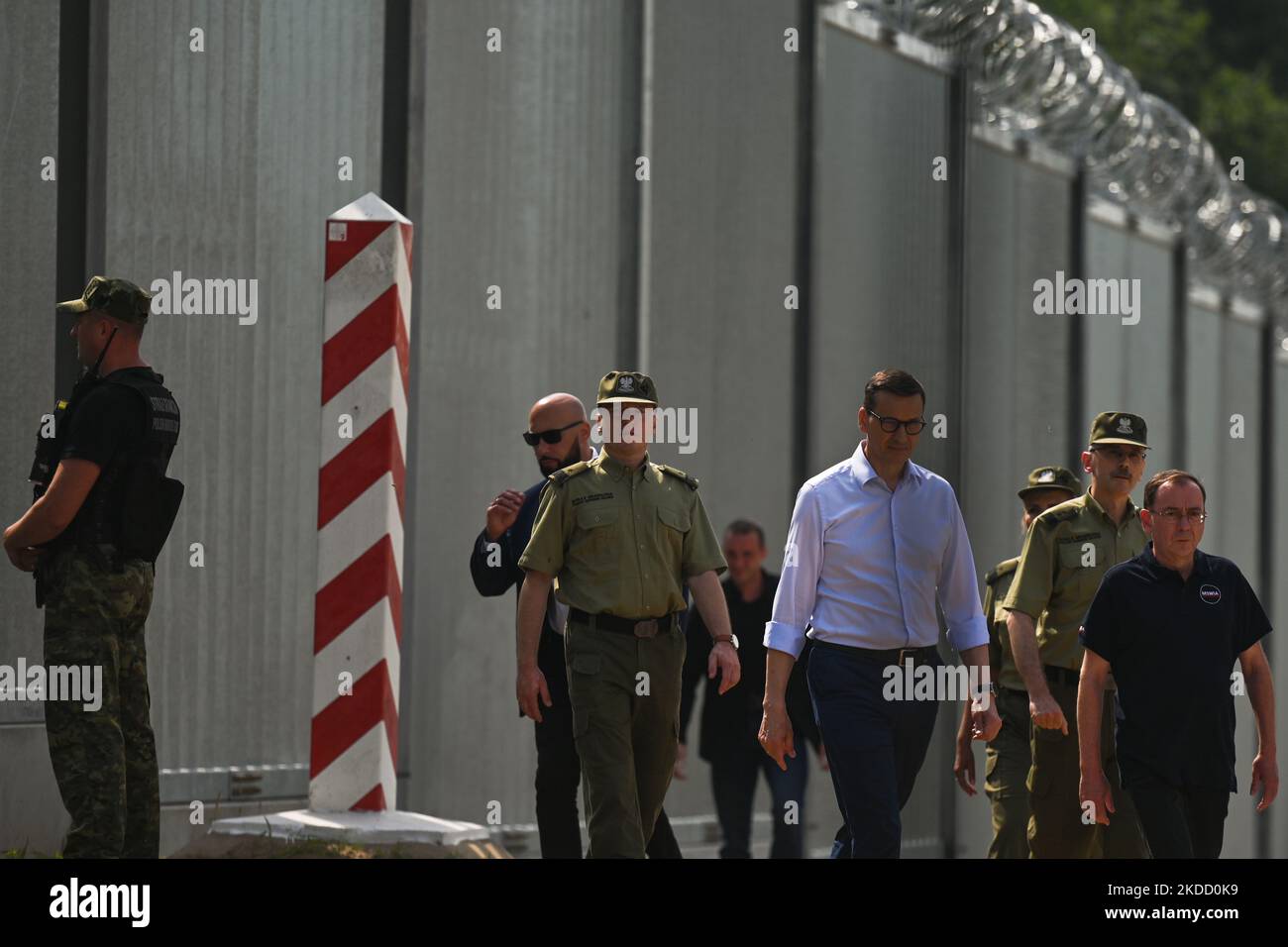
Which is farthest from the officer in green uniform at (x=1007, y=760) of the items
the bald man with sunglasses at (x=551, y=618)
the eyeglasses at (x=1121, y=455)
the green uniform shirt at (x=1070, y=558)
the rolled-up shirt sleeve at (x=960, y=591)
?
the rolled-up shirt sleeve at (x=960, y=591)

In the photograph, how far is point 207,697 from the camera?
1065cm

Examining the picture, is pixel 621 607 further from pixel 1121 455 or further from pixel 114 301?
pixel 1121 455

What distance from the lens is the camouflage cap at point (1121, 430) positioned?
9.62 meters

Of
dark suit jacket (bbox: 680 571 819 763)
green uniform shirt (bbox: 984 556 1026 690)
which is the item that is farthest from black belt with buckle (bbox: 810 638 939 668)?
dark suit jacket (bbox: 680 571 819 763)

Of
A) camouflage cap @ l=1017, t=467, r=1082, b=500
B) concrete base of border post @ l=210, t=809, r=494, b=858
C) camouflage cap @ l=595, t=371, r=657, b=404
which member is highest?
camouflage cap @ l=595, t=371, r=657, b=404

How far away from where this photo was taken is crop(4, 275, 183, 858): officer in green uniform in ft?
25.7

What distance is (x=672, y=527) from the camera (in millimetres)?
8961

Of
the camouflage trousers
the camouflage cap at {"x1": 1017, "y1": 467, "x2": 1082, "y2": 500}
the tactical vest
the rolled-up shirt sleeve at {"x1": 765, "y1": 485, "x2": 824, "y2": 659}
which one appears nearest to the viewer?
the camouflage trousers

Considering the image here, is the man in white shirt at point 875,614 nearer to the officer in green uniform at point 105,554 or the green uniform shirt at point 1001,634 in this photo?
the green uniform shirt at point 1001,634

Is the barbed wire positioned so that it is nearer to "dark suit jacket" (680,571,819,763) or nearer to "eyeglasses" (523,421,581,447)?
"dark suit jacket" (680,571,819,763)

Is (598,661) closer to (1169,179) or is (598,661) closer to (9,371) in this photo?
(9,371)

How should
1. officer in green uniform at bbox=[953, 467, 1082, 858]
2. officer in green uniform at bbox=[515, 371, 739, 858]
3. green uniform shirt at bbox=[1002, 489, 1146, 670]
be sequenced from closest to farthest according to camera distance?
officer in green uniform at bbox=[515, 371, 739, 858], green uniform shirt at bbox=[1002, 489, 1146, 670], officer in green uniform at bbox=[953, 467, 1082, 858]

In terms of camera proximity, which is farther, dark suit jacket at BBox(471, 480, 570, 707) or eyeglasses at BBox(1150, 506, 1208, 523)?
dark suit jacket at BBox(471, 480, 570, 707)

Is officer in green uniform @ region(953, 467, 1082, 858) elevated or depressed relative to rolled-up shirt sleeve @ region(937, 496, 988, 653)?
depressed
